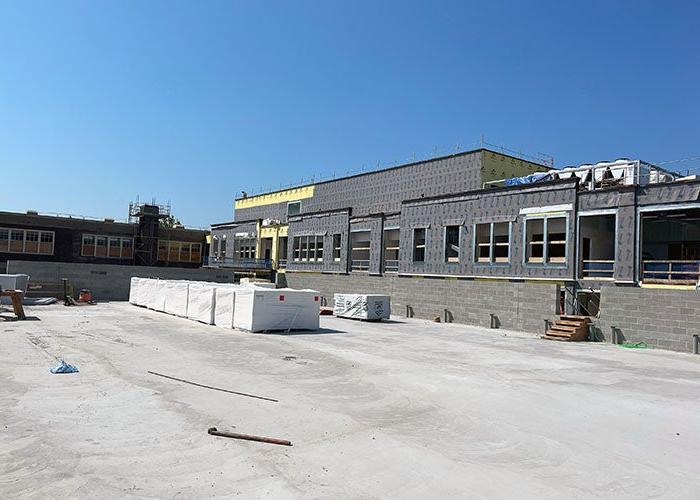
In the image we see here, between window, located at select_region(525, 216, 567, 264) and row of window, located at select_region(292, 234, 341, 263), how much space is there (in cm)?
1793

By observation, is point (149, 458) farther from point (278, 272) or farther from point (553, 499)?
point (278, 272)

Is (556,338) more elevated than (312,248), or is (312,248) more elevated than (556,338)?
(312,248)

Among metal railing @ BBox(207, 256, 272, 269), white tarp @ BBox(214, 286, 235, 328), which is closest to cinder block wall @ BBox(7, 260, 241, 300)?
metal railing @ BBox(207, 256, 272, 269)

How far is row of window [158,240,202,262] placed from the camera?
61.2 m

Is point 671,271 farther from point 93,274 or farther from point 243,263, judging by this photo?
point 243,263

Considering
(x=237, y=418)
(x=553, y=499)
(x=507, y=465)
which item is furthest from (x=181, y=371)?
(x=553, y=499)

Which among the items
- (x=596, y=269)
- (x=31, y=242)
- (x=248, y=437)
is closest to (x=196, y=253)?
Answer: (x=31, y=242)

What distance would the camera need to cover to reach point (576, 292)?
26312 millimetres

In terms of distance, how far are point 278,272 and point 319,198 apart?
8799mm

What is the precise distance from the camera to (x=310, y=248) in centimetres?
4719

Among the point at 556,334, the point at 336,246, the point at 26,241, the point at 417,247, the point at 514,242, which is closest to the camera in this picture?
the point at 556,334

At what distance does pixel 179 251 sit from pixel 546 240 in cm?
4647

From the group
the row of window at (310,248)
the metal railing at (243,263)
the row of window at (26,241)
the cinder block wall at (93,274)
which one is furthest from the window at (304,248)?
the row of window at (26,241)

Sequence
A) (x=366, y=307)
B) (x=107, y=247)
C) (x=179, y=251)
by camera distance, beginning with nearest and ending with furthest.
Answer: (x=366, y=307) → (x=107, y=247) → (x=179, y=251)
